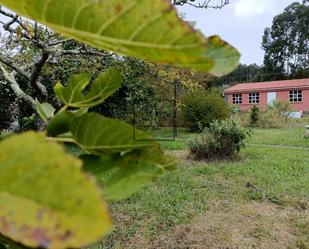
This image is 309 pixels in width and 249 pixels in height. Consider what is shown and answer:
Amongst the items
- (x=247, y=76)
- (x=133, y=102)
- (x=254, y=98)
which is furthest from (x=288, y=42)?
(x=133, y=102)

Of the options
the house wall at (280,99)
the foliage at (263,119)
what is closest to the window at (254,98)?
the house wall at (280,99)

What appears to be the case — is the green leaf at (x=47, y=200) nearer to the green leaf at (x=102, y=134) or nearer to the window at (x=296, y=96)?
the green leaf at (x=102, y=134)

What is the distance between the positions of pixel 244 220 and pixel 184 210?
628mm

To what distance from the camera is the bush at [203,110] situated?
38.5 feet

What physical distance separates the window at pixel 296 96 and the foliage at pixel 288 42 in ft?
28.8

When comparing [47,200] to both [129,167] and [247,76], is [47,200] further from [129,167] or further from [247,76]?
[247,76]

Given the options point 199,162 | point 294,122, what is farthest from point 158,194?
point 294,122

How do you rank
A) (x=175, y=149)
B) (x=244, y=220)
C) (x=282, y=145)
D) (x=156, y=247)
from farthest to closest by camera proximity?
(x=282, y=145) < (x=175, y=149) < (x=244, y=220) < (x=156, y=247)

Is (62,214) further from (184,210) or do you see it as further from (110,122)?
(184,210)

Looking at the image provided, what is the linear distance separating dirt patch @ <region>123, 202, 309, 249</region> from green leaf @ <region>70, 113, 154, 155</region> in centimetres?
298

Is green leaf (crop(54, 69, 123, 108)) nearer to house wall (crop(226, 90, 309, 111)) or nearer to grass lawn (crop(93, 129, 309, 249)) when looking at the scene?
grass lawn (crop(93, 129, 309, 249))

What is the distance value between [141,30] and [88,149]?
0.37 ft

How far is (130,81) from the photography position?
8125 mm

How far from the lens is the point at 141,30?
18 cm
